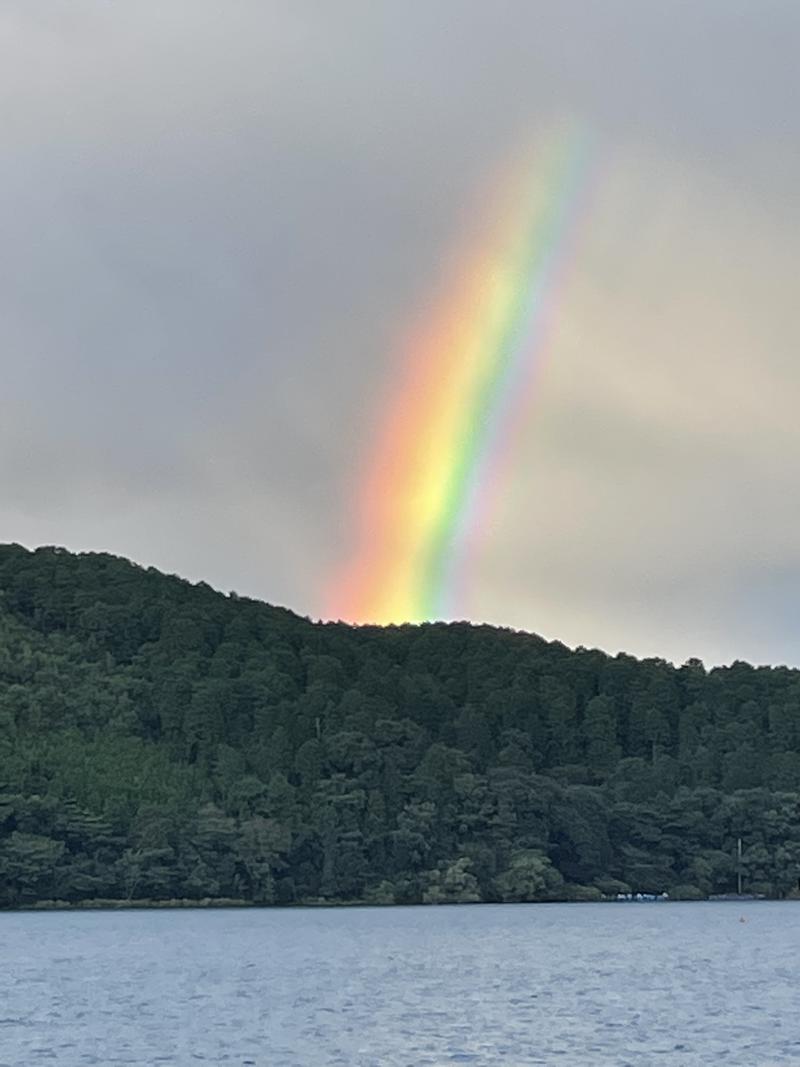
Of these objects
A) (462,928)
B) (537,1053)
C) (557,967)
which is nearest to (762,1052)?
(537,1053)

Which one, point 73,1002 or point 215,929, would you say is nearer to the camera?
point 73,1002

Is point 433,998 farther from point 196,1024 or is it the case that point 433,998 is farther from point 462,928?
point 462,928

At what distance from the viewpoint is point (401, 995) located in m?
92.4

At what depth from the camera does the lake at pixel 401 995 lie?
6931 centimetres

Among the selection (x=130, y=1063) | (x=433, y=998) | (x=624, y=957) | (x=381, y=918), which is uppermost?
(x=381, y=918)

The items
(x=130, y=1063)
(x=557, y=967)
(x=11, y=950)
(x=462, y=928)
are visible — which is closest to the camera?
(x=130, y=1063)

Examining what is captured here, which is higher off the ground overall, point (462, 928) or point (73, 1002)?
point (462, 928)

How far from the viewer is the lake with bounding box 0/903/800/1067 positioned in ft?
227

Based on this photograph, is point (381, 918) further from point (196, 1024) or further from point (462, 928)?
point (196, 1024)

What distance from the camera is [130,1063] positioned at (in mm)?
67062

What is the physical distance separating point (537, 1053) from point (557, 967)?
45099 mm

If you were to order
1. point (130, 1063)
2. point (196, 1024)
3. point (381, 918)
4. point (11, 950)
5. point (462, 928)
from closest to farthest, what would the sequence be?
point (130, 1063), point (196, 1024), point (11, 950), point (462, 928), point (381, 918)

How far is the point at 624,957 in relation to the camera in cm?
12169

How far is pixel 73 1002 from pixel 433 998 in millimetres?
16519
